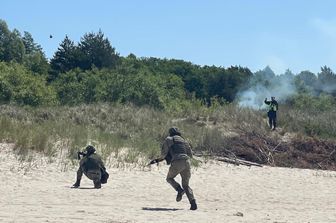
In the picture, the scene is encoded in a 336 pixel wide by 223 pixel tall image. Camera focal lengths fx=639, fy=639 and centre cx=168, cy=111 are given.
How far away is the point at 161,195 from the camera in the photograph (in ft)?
52.2

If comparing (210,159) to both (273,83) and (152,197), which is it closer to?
(152,197)

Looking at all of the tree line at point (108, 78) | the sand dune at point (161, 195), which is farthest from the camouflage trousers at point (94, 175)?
the tree line at point (108, 78)

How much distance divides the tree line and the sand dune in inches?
689

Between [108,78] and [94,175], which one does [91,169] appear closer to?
[94,175]

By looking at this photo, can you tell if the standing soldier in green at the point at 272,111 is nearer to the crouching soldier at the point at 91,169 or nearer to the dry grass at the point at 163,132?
the dry grass at the point at 163,132

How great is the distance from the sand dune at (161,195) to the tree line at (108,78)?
57.4 ft

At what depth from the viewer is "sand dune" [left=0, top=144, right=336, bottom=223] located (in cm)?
1175

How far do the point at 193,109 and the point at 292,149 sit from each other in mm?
7265

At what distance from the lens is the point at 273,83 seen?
157ft

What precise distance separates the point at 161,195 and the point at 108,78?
2758 cm

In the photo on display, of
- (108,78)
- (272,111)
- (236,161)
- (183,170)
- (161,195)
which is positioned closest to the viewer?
(183,170)

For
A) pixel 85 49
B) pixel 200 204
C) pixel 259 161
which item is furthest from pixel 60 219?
pixel 85 49

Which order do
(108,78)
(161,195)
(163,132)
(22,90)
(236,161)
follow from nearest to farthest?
(161,195) → (236,161) → (163,132) → (22,90) → (108,78)

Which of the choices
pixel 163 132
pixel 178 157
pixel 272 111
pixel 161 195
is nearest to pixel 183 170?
pixel 178 157
